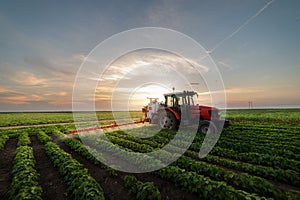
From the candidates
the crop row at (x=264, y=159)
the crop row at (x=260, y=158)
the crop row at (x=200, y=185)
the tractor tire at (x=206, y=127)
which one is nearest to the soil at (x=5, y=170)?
the crop row at (x=200, y=185)

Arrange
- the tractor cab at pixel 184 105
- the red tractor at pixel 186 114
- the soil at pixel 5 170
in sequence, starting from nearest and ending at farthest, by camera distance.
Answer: the soil at pixel 5 170 → the red tractor at pixel 186 114 → the tractor cab at pixel 184 105

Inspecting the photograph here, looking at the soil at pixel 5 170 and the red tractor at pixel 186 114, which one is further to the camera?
the red tractor at pixel 186 114

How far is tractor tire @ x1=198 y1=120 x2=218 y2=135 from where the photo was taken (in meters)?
9.69

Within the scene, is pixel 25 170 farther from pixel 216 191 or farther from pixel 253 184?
pixel 253 184

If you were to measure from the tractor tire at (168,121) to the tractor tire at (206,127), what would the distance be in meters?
1.73

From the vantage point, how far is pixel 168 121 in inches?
445

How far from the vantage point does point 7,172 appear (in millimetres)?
5461

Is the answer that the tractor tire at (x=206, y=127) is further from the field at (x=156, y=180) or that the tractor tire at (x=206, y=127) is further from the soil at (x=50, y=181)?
the soil at (x=50, y=181)

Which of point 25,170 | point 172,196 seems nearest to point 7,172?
point 25,170

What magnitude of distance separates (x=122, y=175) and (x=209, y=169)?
111 inches

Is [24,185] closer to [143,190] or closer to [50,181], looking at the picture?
[50,181]

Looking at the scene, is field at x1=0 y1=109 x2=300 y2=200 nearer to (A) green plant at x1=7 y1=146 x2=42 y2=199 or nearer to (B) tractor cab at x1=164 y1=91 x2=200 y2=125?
(A) green plant at x1=7 y1=146 x2=42 y2=199

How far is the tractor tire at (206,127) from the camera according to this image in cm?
969

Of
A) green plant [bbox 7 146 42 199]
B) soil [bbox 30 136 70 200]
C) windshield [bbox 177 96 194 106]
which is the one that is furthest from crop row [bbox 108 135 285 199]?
windshield [bbox 177 96 194 106]
